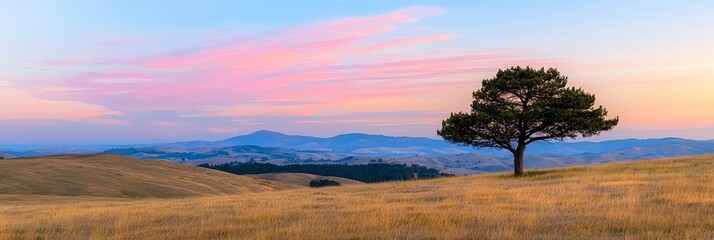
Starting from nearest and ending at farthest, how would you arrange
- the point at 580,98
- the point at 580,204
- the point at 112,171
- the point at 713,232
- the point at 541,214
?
the point at 713,232, the point at 541,214, the point at 580,204, the point at 580,98, the point at 112,171

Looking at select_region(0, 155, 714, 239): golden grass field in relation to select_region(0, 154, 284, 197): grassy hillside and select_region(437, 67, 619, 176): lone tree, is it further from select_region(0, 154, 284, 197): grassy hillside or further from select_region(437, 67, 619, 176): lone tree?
select_region(0, 154, 284, 197): grassy hillside

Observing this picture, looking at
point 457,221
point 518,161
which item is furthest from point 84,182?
point 457,221

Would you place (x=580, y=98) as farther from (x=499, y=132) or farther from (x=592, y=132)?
(x=499, y=132)

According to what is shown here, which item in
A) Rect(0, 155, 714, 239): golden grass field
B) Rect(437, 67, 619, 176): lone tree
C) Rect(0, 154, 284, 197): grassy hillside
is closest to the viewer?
Rect(0, 155, 714, 239): golden grass field

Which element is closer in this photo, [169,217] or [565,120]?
[169,217]

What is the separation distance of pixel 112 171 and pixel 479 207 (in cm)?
6842

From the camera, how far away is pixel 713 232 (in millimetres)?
12031

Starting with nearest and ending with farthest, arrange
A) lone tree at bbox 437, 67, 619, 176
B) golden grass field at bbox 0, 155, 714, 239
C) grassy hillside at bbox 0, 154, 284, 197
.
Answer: golden grass field at bbox 0, 155, 714, 239 < lone tree at bbox 437, 67, 619, 176 < grassy hillside at bbox 0, 154, 284, 197

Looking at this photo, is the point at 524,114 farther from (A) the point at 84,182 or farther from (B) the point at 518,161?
(A) the point at 84,182

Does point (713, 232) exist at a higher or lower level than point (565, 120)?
lower

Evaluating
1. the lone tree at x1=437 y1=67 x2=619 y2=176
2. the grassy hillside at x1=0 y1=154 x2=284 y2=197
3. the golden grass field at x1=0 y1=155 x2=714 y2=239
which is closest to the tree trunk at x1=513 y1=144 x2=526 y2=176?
the lone tree at x1=437 y1=67 x2=619 y2=176

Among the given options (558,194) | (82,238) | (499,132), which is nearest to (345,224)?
(82,238)

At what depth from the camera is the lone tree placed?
42469 millimetres

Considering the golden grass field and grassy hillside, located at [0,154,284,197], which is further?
grassy hillside, located at [0,154,284,197]
